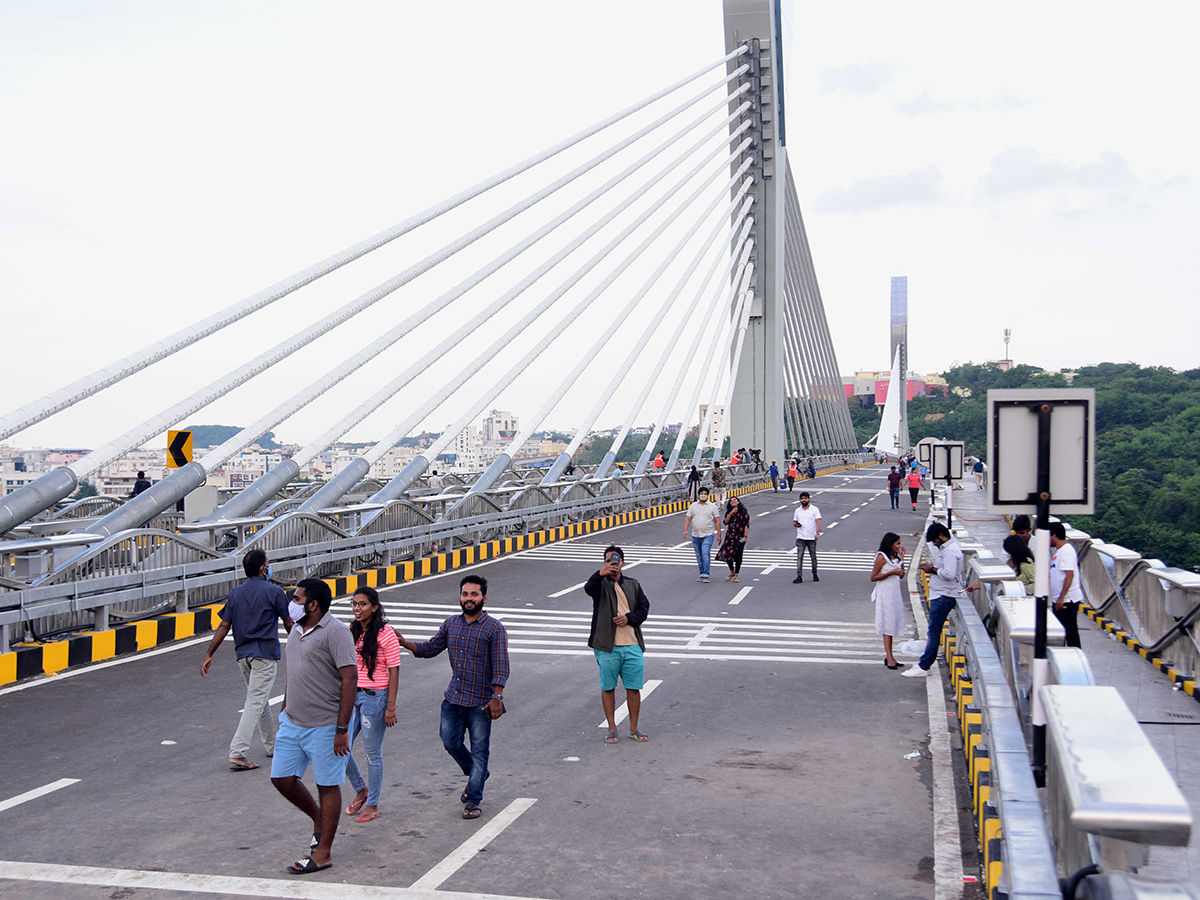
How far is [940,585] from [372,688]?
6248 millimetres

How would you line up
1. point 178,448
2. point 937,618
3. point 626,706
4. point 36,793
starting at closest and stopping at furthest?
point 36,793 → point 626,706 → point 937,618 → point 178,448

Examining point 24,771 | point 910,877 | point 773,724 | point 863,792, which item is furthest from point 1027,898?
point 24,771

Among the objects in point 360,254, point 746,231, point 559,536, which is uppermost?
point 746,231

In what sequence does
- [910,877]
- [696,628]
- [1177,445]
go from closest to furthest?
[910,877], [696,628], [1177,445]

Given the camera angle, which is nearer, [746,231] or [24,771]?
[24,771]

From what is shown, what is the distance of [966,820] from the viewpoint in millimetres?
6762

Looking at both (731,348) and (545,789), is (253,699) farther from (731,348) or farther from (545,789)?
(731,348)

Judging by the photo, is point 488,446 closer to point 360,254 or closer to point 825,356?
point 360,254

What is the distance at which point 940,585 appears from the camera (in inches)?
432

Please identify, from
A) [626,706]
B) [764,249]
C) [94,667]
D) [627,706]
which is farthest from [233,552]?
[764,249]

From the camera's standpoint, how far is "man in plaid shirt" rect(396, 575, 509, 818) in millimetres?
6902

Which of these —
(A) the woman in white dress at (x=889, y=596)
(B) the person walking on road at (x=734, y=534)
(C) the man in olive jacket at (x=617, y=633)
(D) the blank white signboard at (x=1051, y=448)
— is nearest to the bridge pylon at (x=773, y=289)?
(B) the person walking on road at (x=734, y=534)

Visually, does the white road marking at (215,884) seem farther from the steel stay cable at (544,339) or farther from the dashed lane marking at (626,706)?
the steel stay cable at (544,339)

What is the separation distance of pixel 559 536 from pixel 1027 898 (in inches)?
906
